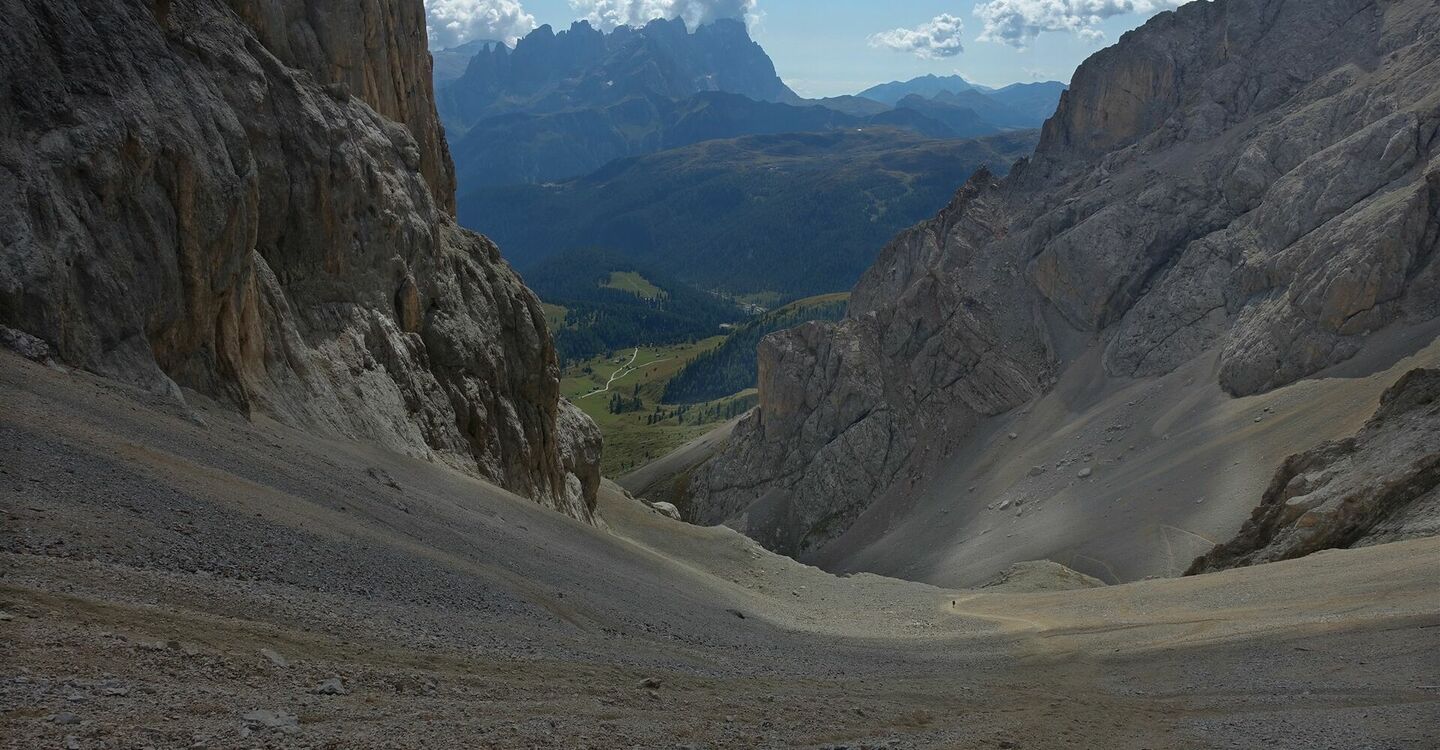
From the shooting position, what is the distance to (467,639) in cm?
1877

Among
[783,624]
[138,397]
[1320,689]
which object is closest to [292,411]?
[138,397]

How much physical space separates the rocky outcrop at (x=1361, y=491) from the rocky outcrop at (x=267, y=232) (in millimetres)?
36424

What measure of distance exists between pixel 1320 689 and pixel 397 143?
4234cm

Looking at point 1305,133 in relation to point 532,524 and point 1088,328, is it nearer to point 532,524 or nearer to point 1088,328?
point 1088,328

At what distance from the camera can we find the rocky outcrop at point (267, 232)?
25.2 meters

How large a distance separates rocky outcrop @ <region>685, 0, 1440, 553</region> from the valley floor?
55.5 m

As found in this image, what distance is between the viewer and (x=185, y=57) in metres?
31.7

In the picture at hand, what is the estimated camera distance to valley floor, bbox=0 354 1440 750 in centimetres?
1318

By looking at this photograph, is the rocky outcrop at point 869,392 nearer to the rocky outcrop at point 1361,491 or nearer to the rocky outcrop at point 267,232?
the rocky outcrop at point 1361,491

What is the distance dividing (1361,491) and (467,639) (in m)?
43.7

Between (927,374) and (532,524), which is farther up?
(532,524)

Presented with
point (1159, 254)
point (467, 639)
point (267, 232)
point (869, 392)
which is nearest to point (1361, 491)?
point (467, 639)

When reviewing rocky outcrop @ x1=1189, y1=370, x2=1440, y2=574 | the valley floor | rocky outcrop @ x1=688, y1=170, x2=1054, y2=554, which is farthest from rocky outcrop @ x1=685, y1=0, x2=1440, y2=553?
the valley floor

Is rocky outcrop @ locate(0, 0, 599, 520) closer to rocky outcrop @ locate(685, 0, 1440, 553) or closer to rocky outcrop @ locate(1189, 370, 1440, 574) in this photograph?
rocky outcrop @ locate(1189, 370, 1440, 574)
